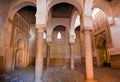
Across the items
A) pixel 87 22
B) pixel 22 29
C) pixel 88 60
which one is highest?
pixel 22 29

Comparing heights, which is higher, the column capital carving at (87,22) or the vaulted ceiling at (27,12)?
the vaulted ceiling at (27,12)

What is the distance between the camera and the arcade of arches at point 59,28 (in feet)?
22.6

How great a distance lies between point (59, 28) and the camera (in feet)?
60.0

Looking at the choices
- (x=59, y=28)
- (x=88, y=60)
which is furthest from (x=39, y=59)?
(x=59, y=28)

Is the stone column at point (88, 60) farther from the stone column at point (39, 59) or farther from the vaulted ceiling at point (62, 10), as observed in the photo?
the vaulted ceiling at point (62, 10)

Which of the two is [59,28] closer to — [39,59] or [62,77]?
[62,77]

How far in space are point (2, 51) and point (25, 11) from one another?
234 inches

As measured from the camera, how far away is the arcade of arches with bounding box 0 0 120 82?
271 inches

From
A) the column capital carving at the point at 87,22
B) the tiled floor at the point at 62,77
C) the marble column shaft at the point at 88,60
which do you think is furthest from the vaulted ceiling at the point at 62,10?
the tiled floor at the point at 62,77

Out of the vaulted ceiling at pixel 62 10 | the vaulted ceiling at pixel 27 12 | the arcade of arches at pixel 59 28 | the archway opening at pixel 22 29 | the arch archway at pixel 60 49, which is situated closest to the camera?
the arcade of arches at pixel 59 28

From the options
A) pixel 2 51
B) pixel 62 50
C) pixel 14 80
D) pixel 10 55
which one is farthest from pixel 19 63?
pixel 62 50

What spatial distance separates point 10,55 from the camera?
31.7 feet

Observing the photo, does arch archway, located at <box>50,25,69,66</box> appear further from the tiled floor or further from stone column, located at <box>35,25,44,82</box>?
stone column, located at <box>35,25,44,82</box>

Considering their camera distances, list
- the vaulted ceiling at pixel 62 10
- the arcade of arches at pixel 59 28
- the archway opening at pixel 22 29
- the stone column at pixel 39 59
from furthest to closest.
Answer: the vaulted ceiling at pixel 62 10 < the archway opening at pixel 22 29 < the arcade of arches at pixel 59 28 < the stone column at pixel 39 59
